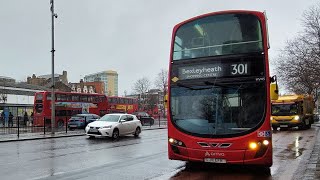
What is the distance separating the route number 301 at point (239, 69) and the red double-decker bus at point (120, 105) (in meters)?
38.0

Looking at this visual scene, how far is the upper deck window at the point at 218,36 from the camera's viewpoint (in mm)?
9820

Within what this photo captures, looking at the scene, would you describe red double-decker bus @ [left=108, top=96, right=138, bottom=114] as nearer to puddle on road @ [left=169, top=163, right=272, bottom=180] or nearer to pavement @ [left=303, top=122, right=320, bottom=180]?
pavement @ [left=303, top=122, right=320, bottom=180]

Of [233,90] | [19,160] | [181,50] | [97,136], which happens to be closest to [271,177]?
[233,90]

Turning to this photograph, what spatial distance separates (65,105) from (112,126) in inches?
712

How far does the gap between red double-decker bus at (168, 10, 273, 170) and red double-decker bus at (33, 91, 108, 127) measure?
24.7 m

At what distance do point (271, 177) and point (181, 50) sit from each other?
415 centimetres

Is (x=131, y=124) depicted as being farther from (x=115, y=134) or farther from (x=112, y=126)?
(x=112, y=126)

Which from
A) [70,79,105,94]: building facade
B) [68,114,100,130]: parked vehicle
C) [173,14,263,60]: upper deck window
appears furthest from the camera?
[70,79,105,94]: building facade

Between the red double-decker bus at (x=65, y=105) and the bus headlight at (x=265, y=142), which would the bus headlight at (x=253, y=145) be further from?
the red double-decker bus at (x=65, y=105)

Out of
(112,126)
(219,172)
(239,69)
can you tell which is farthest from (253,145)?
(112,126)

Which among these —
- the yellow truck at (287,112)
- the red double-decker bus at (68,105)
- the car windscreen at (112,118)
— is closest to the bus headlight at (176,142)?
the car windscreen at (112,118)

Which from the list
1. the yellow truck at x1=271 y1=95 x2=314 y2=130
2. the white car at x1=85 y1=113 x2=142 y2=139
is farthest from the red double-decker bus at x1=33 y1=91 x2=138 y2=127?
the yellow truck at x1=271 y1=95 x2=314 y2=130

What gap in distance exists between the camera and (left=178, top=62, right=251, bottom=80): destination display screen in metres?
9.67

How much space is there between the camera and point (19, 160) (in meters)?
12.3
